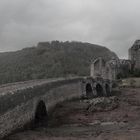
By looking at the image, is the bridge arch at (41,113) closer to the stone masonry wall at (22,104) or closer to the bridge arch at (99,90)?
the stone masonry wall at (22,104)

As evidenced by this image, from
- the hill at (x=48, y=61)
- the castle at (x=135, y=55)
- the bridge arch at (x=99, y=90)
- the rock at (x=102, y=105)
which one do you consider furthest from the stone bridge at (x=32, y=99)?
the hill at (x=48, y=61)

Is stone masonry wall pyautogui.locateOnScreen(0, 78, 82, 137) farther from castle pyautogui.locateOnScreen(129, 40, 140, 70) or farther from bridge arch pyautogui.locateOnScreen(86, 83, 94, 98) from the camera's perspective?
castle pyautogui.locateOnScreen(129, 40, 140, 70)

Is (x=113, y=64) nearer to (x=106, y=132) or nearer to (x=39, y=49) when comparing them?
(x=106, y=132)

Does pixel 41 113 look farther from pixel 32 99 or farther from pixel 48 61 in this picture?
pixel 48 61

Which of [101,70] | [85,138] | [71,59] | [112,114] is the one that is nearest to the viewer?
[85,138]

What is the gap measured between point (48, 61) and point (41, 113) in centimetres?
11347

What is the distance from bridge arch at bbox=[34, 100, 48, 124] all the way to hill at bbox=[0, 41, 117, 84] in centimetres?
7627

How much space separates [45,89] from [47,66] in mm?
105701

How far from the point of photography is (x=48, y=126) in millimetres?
29422

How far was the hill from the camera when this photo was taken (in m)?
123

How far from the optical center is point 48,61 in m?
145

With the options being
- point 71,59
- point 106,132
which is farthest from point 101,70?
point 71,59

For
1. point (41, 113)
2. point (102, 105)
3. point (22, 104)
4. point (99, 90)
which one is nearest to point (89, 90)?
point (99, 90)

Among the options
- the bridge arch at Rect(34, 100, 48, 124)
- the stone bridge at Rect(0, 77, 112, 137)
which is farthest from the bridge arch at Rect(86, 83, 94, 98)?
the bridge arch at Rect(34, 100, 48, 124)
